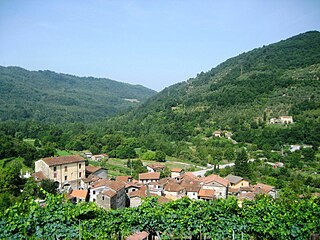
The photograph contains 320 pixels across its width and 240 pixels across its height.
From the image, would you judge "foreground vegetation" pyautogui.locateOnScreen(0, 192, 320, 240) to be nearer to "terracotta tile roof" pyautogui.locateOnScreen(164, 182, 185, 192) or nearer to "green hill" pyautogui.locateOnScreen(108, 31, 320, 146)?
"terracotta tile roof" pyautogui.locateOnScreen(164, 182, 185, 192)

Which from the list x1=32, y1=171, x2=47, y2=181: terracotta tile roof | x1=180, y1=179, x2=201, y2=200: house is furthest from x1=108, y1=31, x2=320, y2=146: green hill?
x1=32, y1=171, x2=47, y2=181: terracotta tile roof

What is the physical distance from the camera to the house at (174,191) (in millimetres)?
29422

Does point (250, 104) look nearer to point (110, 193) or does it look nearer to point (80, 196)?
point (80, 196)

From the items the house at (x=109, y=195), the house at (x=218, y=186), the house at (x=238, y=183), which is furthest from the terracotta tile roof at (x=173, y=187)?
the house at (x=238, y=183)

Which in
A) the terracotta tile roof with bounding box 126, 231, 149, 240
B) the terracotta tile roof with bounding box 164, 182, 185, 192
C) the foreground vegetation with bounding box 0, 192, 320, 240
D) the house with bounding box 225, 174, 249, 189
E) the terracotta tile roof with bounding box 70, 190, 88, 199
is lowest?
the house with bounding box 225, 174, 249, 189

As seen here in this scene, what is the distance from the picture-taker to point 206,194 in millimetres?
28625

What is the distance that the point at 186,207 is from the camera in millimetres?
11078

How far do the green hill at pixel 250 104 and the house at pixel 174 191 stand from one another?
1242 inches

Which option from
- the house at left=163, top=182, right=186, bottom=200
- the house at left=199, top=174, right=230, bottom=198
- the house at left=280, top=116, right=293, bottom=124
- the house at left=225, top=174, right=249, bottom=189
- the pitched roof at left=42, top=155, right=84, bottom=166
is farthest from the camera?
the house at left=280, top=116, right=293, bottom=124

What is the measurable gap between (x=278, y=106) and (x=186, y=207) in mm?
61623

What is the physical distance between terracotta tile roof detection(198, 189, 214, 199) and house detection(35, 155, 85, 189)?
15217mm

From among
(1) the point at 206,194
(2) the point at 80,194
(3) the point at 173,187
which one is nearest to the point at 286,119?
(1) the point at 206,194

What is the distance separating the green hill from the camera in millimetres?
62312

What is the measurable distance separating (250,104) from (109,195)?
191 ft
